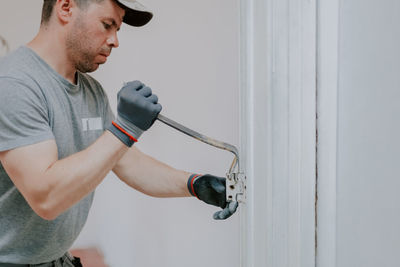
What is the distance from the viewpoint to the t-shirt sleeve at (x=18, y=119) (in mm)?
776

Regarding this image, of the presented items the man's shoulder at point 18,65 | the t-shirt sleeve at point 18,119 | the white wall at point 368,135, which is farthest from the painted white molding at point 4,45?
the white wall at point 368,135

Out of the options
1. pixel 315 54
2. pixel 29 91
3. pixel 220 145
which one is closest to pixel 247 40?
pixel 315 54

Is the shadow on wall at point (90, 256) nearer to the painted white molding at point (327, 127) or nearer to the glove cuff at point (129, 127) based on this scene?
the glove cuff at point (129, 127)

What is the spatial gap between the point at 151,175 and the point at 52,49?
47 centimetres

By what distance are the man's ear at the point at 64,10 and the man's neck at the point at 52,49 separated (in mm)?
48

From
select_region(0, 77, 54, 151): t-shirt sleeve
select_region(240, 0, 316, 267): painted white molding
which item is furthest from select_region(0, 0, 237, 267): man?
select_region(240, 0, 316, 267): painted white molding

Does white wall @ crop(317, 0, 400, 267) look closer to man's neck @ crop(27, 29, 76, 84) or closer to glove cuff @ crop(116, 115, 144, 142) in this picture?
glove cuff @ crop(116, 115, 144, 142)

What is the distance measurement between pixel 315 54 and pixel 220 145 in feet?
1.36

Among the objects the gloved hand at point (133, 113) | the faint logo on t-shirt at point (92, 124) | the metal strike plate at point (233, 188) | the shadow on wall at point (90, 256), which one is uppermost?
the gloved hand at point (133, 113)

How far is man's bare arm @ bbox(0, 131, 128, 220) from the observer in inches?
29.9

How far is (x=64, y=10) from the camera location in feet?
3.37

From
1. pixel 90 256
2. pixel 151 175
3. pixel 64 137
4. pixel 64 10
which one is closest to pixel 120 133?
pixel 64 137

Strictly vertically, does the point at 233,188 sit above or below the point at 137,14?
below

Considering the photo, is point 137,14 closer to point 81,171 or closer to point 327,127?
point 81,171
